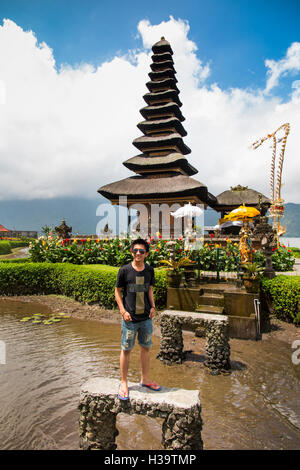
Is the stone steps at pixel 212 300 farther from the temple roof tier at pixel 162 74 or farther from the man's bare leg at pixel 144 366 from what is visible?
the temple roof tier at pixel 162 74

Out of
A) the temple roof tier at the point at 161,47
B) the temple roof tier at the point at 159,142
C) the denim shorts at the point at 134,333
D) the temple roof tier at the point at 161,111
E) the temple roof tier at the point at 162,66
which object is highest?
the temple roof tier at the point at 161,47

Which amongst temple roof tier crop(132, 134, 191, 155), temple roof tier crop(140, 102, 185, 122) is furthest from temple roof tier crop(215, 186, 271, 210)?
temple roof tier crop(140, 102, 185, 122)

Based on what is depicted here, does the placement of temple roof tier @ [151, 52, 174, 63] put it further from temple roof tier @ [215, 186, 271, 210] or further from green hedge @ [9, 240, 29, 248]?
green hedge @ [9, 240, 29, 248]

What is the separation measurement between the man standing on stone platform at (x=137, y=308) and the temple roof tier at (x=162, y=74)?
2998cm

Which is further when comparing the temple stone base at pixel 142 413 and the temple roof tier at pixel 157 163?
the temple roof tier at pixel 157 163

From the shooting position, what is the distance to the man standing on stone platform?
315 centimetres

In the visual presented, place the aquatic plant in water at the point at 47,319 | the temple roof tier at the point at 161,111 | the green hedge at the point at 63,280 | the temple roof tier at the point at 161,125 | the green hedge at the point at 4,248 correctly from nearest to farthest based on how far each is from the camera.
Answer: the aquatic plant in water at the point at 47,319 → the green hedge at the point at 63,280 → the green hedge at the point at 4,248 → the temple roof tier at the point at 161,125 → the temple roof tier at the point at 161,111

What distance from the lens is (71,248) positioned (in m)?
13.0

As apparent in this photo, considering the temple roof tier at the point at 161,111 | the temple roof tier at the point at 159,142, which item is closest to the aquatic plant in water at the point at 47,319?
the temple roof tier at the point at 159,142

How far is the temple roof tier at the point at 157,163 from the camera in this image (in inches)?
→ 917

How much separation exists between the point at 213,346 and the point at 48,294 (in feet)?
27.6

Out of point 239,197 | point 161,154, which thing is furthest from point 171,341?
point 239,197

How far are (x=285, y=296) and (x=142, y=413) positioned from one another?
585 centimetres
